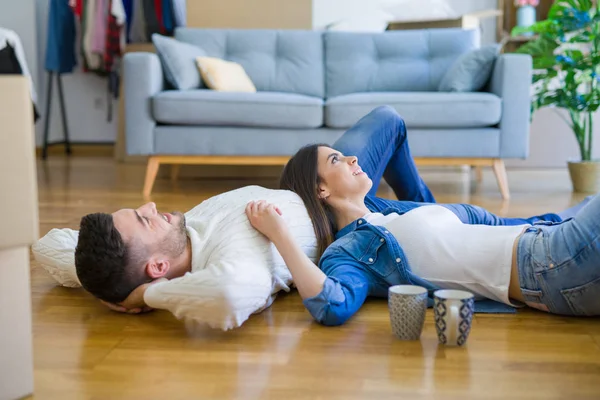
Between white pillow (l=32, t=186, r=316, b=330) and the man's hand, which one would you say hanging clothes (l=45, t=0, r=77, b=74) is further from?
the man's hand

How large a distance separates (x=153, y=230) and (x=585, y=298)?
3.10 ft

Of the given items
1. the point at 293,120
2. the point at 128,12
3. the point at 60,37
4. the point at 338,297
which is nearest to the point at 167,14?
the point at 128,12

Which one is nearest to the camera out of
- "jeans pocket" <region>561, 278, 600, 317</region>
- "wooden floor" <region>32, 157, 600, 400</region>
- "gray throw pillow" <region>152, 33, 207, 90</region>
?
"wooden floor" <region>32, 157, 600, 400</region>

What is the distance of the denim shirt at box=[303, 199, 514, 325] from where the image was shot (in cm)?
158

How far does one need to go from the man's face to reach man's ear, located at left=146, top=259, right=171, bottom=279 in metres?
0.01

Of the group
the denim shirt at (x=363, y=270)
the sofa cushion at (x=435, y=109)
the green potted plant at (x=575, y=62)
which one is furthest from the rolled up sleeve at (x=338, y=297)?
the green potted plant at (x=575, y=62)

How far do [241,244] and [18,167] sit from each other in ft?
2.07

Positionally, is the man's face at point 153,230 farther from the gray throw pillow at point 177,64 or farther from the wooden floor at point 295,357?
the gray throw pillow at point 177,64

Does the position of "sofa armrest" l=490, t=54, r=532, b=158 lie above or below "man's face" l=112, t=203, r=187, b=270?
above

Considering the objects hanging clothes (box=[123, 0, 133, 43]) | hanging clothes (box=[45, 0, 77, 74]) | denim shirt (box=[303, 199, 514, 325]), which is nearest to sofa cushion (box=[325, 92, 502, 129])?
denim shirt (box=[303, 199, 514, 325])

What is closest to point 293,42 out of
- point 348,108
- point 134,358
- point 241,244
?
point 348,108

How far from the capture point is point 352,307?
5.23 feet

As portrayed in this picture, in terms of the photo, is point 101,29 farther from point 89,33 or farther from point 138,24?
point 138,24

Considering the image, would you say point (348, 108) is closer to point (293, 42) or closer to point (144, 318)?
point (293, 42)
